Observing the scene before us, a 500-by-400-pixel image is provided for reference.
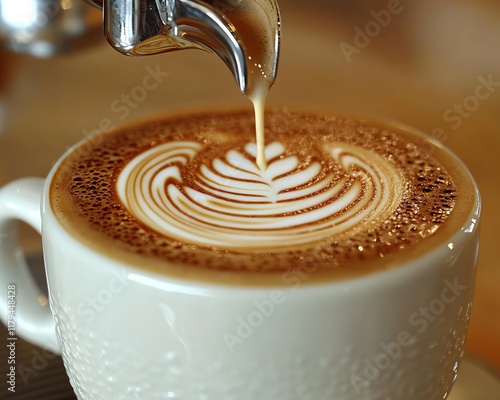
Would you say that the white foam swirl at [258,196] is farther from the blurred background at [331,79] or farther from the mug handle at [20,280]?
the blurred background at [331,79]

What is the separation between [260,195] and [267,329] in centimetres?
15

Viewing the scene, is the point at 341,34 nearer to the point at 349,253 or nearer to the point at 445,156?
the point at 445,156

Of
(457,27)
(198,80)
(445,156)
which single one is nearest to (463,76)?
(457,27)

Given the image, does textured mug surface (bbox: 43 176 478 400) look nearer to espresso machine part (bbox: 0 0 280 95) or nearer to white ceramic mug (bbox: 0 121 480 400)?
white ceramic mug (bbox: 0 121 480 400)

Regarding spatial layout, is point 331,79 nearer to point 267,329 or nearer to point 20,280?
point 20,280

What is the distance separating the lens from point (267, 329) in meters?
0.49

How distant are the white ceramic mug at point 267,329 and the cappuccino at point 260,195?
0.04 feet

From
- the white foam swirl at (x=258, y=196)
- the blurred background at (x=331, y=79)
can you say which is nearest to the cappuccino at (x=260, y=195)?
the white foam swirl at (x=258, y=196)

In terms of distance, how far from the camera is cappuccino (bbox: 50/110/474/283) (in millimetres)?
524

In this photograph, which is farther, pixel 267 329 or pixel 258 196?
pixel 258 196

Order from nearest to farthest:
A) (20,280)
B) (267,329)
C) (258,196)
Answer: (267,329) < (258,196) < (20,280)

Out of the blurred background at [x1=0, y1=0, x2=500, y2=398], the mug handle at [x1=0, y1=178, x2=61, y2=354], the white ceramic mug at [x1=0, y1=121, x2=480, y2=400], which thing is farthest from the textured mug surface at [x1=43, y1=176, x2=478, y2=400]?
the blurred background at [x1=0, y1=0, x2=500, y2=398]

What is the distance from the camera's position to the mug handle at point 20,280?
65 cm

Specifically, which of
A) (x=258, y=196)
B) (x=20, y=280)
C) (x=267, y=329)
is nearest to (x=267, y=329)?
(x=267, y=329)
